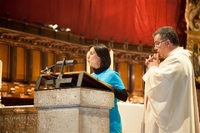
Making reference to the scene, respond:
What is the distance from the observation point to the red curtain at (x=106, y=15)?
10.7 metres

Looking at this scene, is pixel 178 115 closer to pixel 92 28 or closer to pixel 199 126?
pixel 199 126

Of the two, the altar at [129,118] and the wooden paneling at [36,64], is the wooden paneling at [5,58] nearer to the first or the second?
the wooden paneling at [36,64]

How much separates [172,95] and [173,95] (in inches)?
0.4

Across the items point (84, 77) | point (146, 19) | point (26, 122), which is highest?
point (146, 19)

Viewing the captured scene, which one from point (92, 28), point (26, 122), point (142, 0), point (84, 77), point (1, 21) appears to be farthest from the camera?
A: point (142, 0)

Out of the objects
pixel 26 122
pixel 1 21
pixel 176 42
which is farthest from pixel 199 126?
pixel 1 21

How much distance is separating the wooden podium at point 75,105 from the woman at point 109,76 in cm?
21

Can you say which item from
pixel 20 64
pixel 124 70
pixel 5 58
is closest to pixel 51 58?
pixel 20 64

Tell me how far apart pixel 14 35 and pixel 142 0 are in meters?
5.09

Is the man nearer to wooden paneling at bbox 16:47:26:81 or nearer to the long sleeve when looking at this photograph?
the long sleeve

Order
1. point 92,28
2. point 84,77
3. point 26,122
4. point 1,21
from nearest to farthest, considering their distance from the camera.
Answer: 1. point 84,77
2. point 26,122
3. point 1,21
4. point 92,28

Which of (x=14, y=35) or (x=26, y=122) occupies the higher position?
(x=14, y=35)

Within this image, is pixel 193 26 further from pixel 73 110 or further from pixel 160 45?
pixel 73 110

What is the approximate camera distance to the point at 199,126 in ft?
11.5
